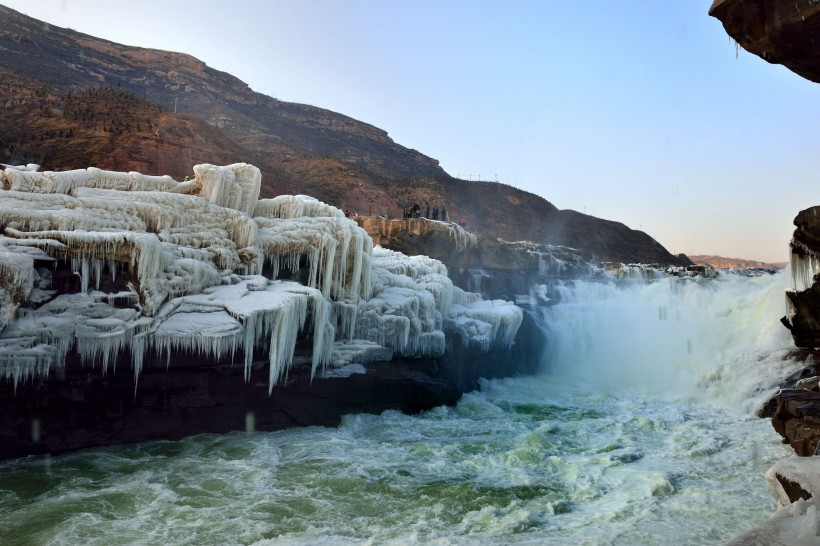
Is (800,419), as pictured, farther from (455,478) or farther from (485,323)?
(485,323)

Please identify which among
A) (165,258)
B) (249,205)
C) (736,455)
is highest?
(249,205)

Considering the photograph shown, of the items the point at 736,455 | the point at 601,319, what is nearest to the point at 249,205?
the point at 736,455

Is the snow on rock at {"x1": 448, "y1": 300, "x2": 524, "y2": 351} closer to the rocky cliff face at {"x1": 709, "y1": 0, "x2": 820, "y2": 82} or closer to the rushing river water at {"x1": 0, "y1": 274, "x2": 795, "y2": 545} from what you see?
the rushing river water at {"x1": 0, "y1": 274, "x2": 795, "y2": 545}

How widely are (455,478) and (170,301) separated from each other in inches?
219

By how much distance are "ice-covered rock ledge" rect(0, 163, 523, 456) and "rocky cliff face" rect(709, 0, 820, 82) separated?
290 inches

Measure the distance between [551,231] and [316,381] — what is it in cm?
5407

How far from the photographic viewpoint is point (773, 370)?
512 inches

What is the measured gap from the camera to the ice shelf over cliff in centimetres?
845

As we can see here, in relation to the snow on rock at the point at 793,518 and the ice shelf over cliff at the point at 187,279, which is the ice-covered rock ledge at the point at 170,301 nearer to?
the ice shelf over cliff at the point at 187,279

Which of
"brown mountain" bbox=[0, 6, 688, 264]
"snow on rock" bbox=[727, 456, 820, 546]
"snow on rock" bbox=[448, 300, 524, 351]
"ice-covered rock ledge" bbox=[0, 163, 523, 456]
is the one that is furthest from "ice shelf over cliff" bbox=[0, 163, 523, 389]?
"brown mountain" bbox=[0, 6, 688, 264]

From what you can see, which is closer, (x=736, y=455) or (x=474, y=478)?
(x=474, y=478)

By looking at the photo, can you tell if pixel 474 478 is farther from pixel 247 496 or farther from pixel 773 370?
pixel 773 370

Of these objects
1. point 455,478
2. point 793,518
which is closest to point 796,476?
point 793,518

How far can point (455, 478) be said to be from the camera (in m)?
8.26
